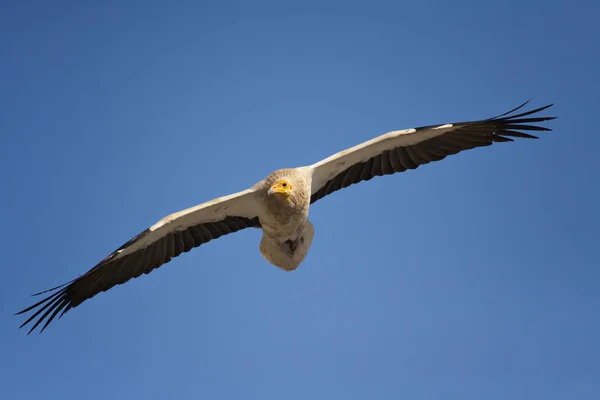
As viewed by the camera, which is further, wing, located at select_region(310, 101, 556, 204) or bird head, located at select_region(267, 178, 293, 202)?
wing, located at select_region(310, 101, 556, 204)

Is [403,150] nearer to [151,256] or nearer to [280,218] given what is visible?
[280,218]

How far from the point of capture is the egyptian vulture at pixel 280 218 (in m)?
9.98

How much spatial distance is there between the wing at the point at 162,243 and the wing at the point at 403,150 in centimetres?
114

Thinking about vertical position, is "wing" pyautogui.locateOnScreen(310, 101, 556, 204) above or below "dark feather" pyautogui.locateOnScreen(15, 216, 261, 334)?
above

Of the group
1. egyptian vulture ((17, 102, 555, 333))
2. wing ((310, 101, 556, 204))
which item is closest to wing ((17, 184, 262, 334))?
egyptian vulture ((17, 102, 555, 333))

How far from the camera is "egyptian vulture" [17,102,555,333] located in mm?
9977

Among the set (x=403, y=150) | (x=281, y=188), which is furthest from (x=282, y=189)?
(x=403, y=150)

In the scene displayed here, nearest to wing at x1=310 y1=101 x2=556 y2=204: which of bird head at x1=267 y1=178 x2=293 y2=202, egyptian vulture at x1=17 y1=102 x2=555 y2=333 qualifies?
egyptian vulture at x1=17 y1=102 x2=555 y2=333

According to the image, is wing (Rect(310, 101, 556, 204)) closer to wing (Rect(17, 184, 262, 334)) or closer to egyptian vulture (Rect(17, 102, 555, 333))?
egyptian vulture (Rect(17, 102, 555, 333))

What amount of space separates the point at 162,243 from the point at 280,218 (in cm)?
203

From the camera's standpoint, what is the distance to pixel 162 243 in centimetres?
1065

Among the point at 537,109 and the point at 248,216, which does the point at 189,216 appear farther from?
the point at 537,109

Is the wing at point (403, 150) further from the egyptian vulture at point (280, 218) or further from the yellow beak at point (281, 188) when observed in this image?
the yellow beak at point (281, 188)

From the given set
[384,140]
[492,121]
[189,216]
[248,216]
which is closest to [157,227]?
[189,216]
